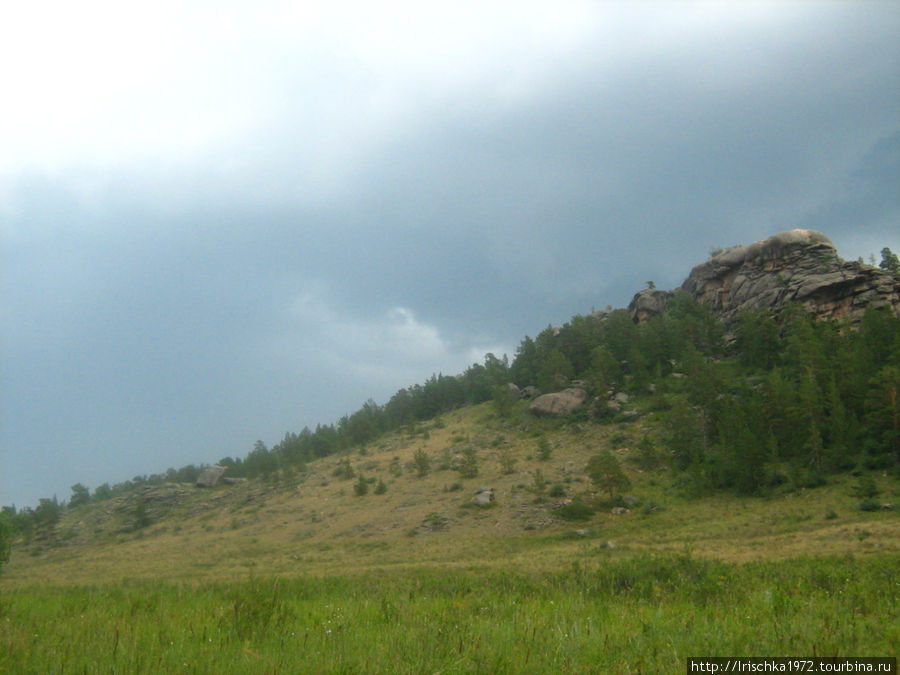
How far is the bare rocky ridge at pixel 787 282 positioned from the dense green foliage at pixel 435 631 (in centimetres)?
6489

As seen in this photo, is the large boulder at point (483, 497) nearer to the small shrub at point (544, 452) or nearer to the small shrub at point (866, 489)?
the small shrub at point (544, 452)

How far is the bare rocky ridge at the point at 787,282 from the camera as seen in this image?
69.6 meters

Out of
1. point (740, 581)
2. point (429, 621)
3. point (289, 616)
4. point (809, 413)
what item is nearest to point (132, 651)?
point (289, 616)

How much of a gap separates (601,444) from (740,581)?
4514 centimetres

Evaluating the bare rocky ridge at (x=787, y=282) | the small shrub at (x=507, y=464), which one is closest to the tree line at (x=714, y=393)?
the bare rocky ridge at (x=787, y=282)

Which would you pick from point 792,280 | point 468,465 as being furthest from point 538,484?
point 792,280

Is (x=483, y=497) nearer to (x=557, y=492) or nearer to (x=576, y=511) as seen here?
(x=557, y=492)

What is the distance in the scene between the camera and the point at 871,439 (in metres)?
37.3

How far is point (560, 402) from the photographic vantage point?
64.2 m

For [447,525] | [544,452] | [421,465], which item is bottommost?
[447,525]

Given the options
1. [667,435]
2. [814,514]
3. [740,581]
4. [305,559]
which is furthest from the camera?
[667,435]

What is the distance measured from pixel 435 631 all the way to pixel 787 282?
9389 centimetres

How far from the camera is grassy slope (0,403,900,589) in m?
24.1

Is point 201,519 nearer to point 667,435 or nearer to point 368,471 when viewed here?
point 368,471
